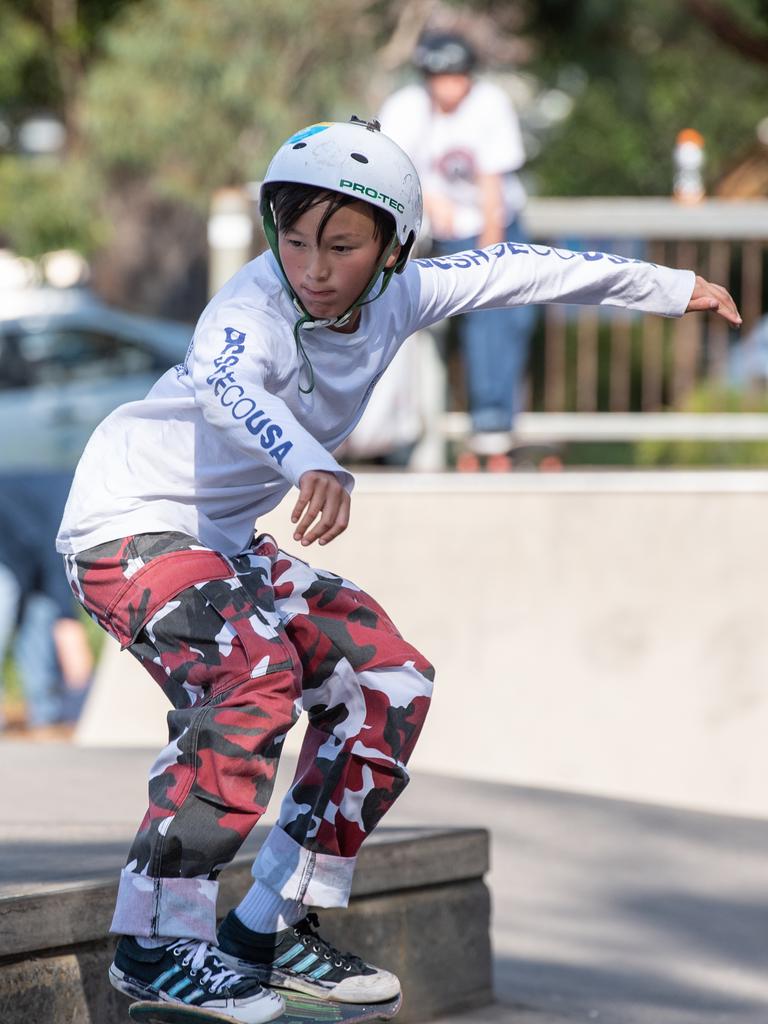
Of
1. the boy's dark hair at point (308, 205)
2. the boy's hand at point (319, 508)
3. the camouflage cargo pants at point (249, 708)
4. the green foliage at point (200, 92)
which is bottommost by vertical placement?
the camouflage cargo pants at point (249, 708)

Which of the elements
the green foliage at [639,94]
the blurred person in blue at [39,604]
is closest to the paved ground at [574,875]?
the blurred person in blue at [39,604]

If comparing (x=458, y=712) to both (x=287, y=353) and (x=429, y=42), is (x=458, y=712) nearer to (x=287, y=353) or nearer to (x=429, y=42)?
(x=429, y=42)

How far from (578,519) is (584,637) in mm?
536

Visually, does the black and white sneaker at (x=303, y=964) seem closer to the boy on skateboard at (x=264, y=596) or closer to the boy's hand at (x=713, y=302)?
the boy on skateboard at (x=264, y=596)

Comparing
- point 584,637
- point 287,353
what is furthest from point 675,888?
point 287,353

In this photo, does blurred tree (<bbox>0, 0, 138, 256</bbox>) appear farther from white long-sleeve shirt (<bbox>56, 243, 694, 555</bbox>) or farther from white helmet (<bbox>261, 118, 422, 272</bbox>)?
white helmet (<bbox>261, 118, 422, 272</bbox>)

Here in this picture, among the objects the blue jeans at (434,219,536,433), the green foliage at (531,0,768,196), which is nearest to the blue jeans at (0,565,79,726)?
the blue jeans at (434,219,536,433)

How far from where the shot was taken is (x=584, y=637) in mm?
7121

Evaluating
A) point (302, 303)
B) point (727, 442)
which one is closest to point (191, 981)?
point (302, 303)

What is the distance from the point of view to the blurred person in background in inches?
295

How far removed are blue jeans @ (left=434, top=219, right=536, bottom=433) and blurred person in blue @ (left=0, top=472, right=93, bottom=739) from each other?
276cm

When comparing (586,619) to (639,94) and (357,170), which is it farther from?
(639,94)

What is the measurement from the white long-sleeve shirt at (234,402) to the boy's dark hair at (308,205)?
0.46ft

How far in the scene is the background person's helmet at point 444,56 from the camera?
7551 mm
